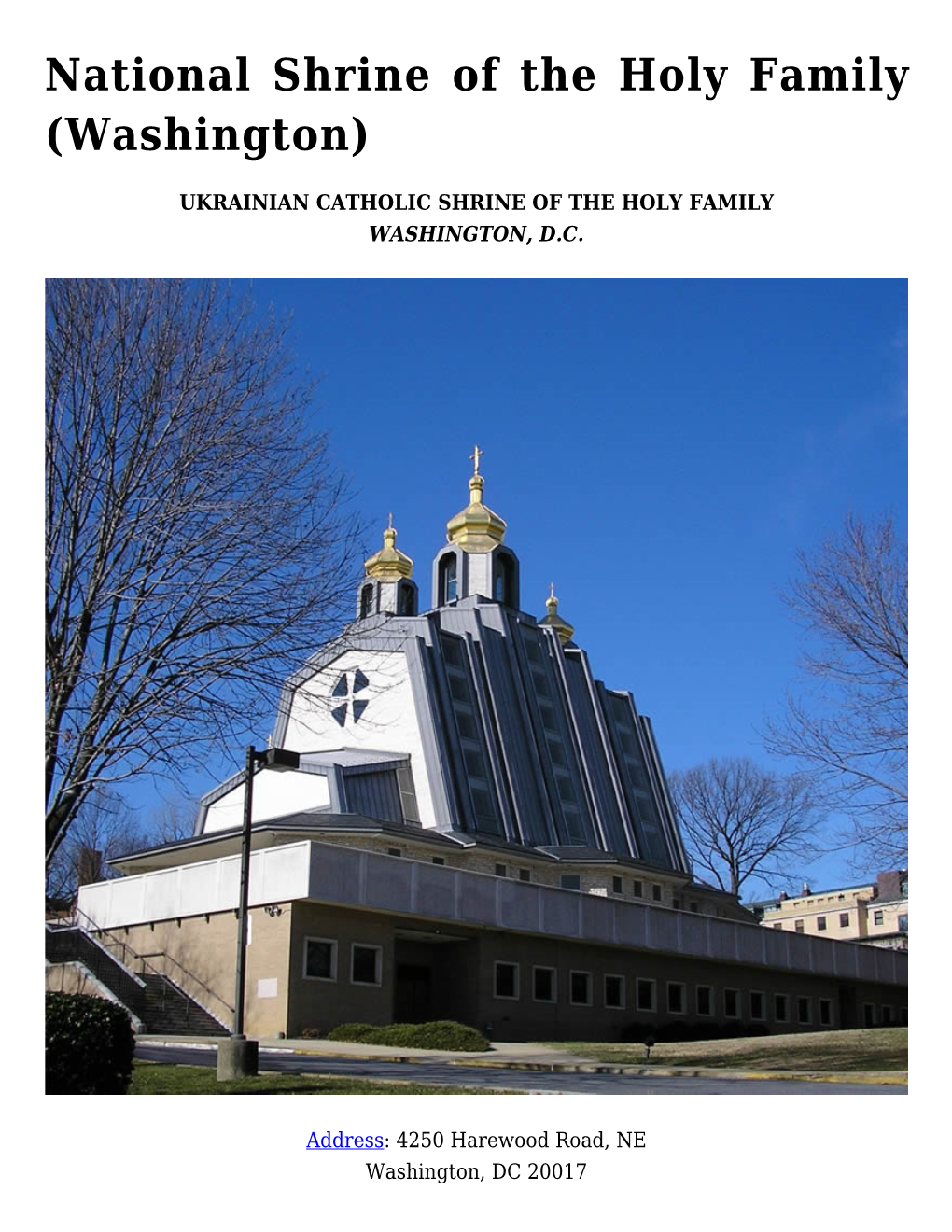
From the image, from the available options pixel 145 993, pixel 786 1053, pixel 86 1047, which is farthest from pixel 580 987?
pixel 86 1047

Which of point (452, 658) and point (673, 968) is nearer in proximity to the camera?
point (673, 968)

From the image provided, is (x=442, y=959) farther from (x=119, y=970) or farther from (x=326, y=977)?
(x=119, y=970)

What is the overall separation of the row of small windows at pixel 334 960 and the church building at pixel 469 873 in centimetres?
6

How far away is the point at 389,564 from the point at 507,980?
27286 millimetres

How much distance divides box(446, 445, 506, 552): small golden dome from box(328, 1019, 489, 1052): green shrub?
29.9 m

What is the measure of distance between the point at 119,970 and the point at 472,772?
51.3ft

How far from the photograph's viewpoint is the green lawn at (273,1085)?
14719 millimetres

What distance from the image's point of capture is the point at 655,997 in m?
40.8

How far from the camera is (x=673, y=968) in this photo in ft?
137

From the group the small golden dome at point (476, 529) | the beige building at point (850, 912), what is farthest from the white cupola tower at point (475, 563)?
the beige building at point (850, 912)

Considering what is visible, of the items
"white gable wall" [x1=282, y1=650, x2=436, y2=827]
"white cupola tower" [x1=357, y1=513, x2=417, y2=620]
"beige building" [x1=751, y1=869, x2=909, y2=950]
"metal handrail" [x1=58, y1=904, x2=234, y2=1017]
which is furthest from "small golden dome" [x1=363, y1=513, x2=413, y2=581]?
"beige building" [x1=751, y1=869, x2=909, y2=950]

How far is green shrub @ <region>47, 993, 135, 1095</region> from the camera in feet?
43.4

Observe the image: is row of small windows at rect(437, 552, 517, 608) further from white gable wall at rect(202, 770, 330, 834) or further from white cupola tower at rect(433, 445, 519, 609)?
white gable wall at rect(202, 770, 330, 834)
